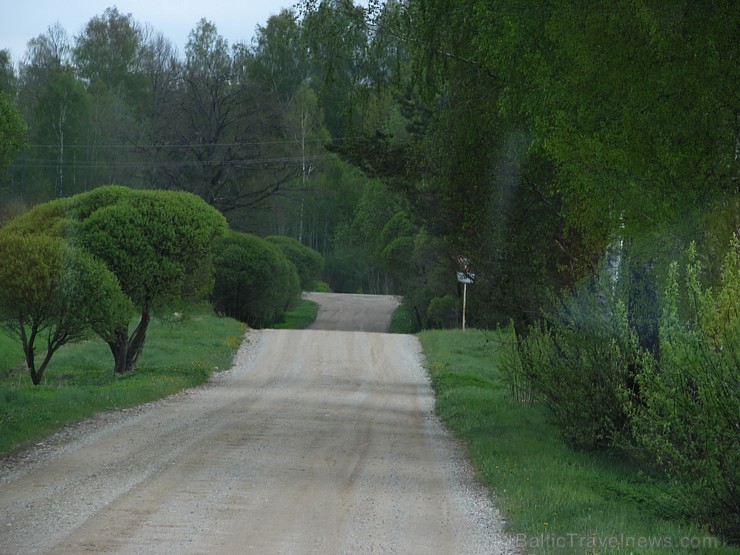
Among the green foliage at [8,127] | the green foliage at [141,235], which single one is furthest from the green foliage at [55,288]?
the green foliage at [8,127]

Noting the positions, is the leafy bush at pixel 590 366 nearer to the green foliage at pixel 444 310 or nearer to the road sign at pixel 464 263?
the road sign at pixel 464 263

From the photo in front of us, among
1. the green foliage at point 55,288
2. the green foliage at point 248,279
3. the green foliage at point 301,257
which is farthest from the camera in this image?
the green foliage at point 301,257

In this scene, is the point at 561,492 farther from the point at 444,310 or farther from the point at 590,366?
the point at 444,310

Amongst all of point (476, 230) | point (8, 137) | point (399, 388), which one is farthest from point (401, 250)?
point (476, 230)

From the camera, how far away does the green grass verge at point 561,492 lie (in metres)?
8.30

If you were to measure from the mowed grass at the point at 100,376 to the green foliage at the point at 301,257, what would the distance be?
661 inches

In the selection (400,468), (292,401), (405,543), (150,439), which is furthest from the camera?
(292,401)

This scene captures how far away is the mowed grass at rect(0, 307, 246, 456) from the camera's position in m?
16.0

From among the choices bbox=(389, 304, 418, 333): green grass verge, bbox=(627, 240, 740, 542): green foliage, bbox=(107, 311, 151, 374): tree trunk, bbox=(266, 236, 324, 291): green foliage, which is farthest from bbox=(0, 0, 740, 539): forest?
bbox=(266, 236, 324, 291): green foliage

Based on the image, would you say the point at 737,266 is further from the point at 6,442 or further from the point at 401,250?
the point at 401,250

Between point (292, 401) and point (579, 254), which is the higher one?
point (579, 254)

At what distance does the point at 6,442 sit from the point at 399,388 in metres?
13.2

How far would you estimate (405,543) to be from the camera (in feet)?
27.9

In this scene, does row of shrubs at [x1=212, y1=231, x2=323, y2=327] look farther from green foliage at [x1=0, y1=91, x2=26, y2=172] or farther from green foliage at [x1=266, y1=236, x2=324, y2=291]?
green foliage at [x1=0, y1=91, x2=26, y2=172]
